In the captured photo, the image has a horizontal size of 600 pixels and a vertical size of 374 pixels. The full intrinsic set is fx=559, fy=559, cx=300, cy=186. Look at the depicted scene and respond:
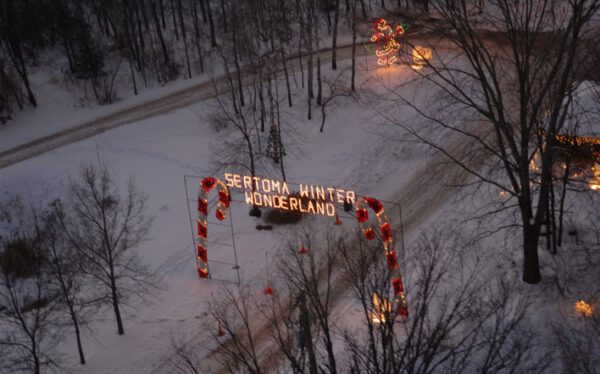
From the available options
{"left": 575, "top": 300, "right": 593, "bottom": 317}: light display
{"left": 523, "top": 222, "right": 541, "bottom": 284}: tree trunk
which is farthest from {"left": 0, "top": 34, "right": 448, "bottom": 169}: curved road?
{"left": 575, "top": 300, "right": 593, "bottom": 317}: light display

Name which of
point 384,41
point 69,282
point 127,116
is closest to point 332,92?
point 384,41

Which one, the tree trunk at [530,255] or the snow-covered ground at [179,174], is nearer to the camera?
the tree trunk at [530,255]

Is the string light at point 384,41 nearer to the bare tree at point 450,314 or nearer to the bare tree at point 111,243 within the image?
the bare tree at point 450,314

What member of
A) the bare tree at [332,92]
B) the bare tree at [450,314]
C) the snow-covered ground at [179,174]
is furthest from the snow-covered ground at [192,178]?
the bare tree at [450,314]

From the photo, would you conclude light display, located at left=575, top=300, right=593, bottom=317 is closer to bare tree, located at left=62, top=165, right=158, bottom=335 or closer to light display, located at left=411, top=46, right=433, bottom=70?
light display, located at left=411, top=46, right=433, bottom=70

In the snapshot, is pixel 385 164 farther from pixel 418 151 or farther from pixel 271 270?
pixel 271 270
